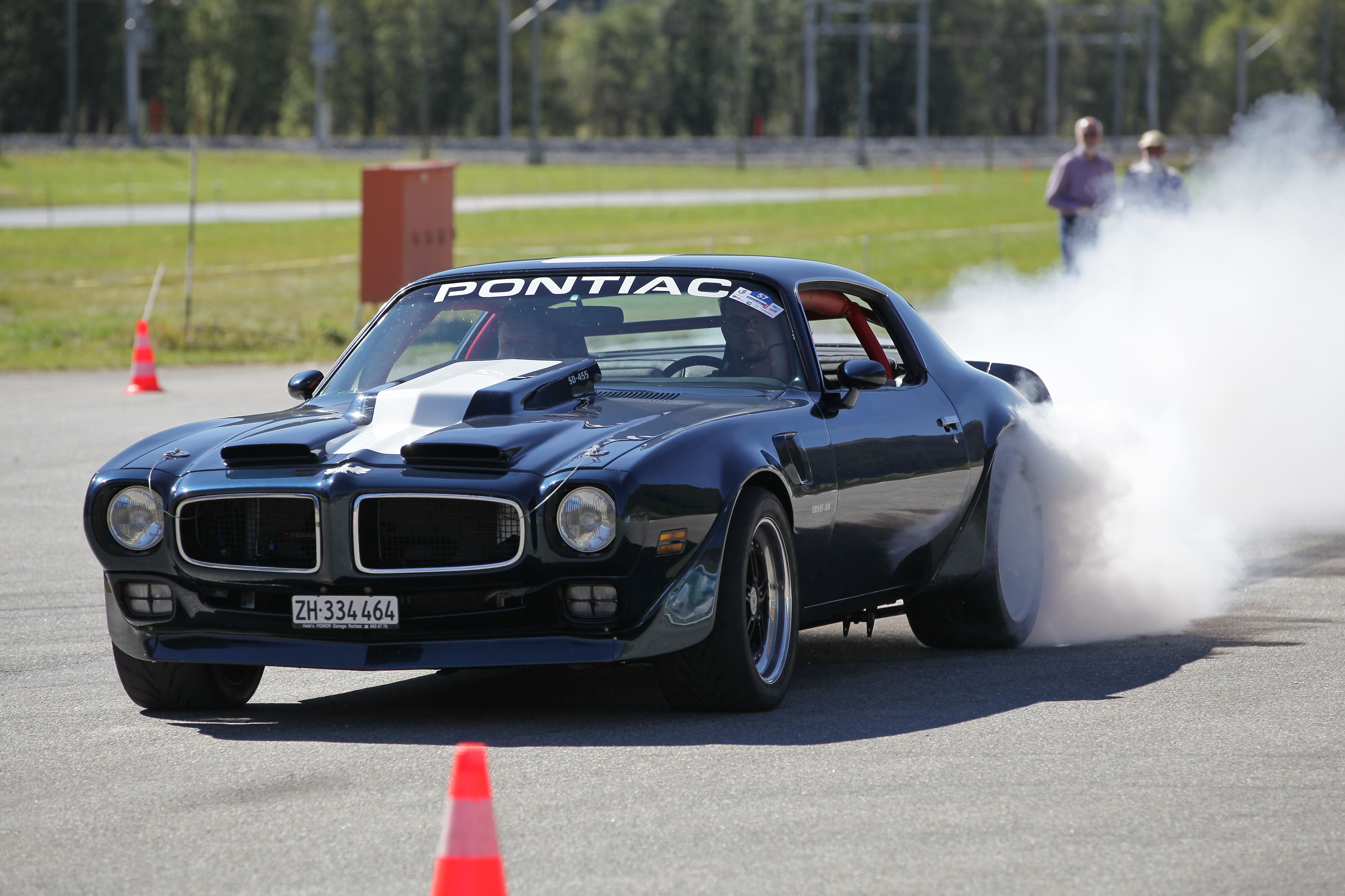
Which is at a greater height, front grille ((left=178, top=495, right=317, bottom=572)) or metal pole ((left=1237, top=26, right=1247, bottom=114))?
metal pole ((left=1237, top=26, right=1247, bottom=114))

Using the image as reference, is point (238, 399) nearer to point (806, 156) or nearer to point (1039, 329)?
point (1039, 329)

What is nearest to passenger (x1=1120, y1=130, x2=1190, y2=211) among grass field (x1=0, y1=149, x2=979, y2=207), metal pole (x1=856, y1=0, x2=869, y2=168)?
grass field (x1=0, y1=149, x2=979, y2=207)

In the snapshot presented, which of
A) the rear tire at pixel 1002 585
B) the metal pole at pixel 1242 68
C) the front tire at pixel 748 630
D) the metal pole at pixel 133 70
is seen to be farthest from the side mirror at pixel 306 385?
the metal pole at pixel 1242 68

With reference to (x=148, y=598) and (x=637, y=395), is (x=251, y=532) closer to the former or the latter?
(x=148, y=598)

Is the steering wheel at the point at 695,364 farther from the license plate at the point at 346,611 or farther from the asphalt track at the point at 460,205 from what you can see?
the asphalt track at the point at 460,205

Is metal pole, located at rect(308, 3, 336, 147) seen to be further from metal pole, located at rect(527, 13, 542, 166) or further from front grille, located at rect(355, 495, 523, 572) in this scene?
front grille, located at rect(355, 495, 523, 572)

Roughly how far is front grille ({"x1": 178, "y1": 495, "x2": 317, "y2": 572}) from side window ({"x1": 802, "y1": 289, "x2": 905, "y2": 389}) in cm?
200

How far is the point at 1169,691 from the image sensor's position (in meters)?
6.36

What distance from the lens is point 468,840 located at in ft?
11.5

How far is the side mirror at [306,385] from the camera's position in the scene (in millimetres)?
6926

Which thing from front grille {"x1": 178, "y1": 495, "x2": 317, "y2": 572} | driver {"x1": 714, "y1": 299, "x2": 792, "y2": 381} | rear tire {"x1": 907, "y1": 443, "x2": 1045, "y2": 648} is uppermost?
driver {"x1": 714, "y1": 299, "x2": 792, "y2": 381}

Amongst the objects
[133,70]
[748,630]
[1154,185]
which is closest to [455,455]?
[748,630]

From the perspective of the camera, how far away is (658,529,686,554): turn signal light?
5.48m

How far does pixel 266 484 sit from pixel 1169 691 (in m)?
3.03
